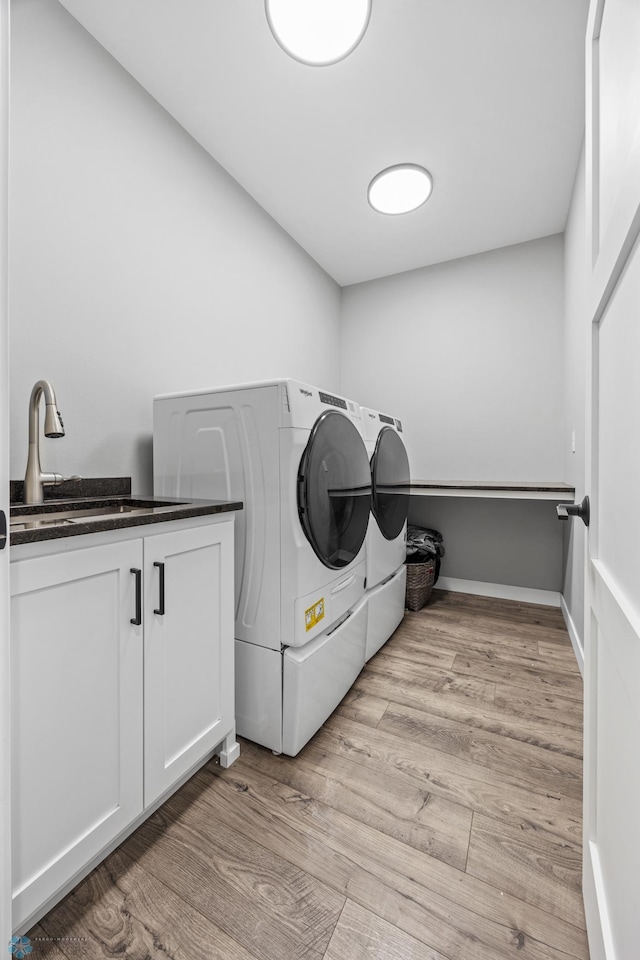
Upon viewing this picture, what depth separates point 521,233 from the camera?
2.79 m

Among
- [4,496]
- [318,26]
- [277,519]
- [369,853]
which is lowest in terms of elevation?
[369,853]

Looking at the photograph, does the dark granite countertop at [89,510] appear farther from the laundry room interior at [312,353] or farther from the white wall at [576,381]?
the white wall at [576,381]

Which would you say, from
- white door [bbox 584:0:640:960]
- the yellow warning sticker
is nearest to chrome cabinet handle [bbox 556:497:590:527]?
white door [bbox 584:0:640:960]

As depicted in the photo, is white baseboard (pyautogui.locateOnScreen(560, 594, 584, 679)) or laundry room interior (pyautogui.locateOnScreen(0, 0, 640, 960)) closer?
laundry room interior (pyautogui.locateOnScreen(0, 0, 640, 960))

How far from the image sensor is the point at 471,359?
3094mm

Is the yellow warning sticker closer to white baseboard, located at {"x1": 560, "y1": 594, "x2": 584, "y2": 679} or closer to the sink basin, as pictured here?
the sink basin

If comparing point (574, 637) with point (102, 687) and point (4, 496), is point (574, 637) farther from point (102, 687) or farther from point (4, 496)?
point (4, 496)

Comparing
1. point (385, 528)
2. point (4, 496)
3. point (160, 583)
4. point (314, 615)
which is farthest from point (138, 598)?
point (385, 528)

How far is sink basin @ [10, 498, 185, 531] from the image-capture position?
1121mm

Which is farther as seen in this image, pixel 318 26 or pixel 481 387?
pixel 481 387

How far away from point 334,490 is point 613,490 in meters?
0.95

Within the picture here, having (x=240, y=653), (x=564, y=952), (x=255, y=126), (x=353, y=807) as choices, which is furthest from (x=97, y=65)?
(x=564, y=952)

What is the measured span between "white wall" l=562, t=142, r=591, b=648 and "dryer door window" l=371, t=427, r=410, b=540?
890 mm

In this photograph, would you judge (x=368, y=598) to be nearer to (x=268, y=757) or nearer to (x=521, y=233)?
(x=268, y=757)
